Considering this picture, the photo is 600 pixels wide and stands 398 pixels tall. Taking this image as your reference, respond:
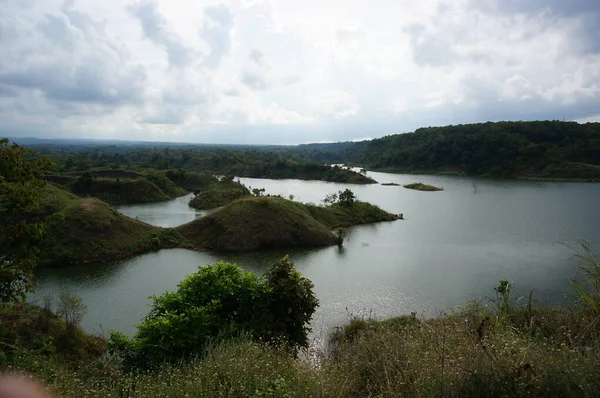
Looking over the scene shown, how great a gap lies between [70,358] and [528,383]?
14513 mm

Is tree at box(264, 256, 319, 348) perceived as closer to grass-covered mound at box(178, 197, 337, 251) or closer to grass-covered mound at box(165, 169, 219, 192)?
grass-covered mound at box(178, 197, 337, 251)

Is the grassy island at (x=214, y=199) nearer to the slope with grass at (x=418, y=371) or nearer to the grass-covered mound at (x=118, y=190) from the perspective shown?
the grass-covered mound at (x=118, y=190)

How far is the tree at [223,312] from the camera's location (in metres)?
10.8

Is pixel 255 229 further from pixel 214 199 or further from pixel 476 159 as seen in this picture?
pixel 476 159

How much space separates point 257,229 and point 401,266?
12902mm

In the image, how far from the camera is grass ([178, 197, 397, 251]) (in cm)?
3281

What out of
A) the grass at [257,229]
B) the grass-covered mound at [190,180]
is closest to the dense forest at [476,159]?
the grass-covered mound at [190,180]

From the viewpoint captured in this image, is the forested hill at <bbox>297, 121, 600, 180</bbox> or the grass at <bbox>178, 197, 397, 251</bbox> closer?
the grass at <bbox>178, 197, 397, 251</bbox>

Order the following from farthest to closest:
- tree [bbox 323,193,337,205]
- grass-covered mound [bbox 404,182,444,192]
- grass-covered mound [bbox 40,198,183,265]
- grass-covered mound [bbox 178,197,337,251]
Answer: grass-covered mound [bbox 404,182,444,192], tree [bbox 323,193,337,205], grass-covered mound [bbox 178,197,337,251], grass-covered mound [bbox 40,198,183,265]

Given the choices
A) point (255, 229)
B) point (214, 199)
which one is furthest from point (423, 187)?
point (255, 229)

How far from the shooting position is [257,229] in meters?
33.6

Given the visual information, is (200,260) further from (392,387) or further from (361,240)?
(392,387)

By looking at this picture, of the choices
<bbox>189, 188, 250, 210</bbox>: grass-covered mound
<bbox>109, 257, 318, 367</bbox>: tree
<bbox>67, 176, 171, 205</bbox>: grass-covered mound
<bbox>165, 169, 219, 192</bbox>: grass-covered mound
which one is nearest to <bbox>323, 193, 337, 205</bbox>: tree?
<bbox>189, 188, 250, 210</bbox>: grass-covered mound

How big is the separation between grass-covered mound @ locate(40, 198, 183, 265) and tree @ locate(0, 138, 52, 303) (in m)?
19.8
